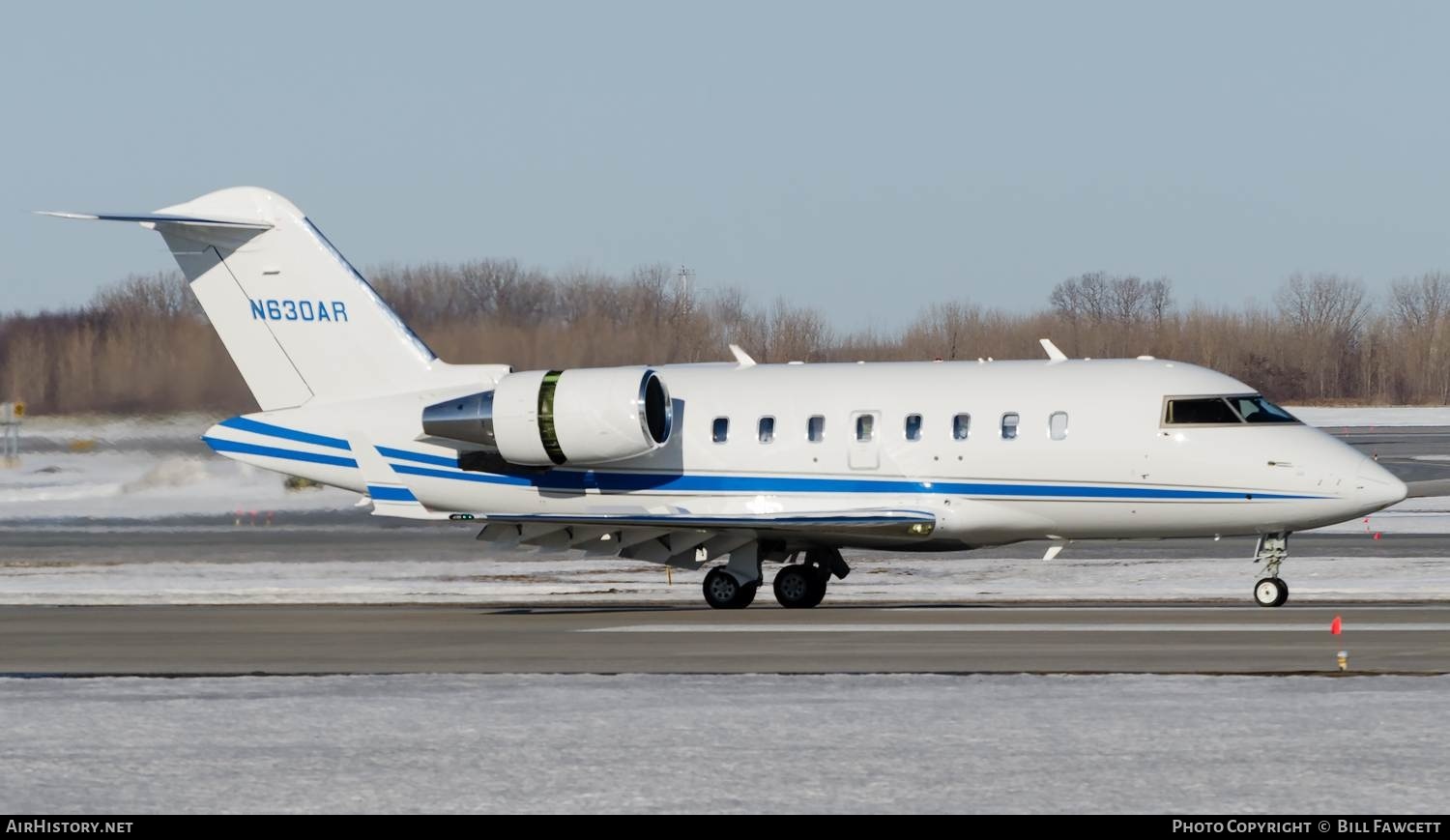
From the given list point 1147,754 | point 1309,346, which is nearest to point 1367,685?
point 1147,754

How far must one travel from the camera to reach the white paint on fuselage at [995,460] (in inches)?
936

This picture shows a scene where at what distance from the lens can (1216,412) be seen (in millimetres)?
24203

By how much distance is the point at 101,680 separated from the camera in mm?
16516

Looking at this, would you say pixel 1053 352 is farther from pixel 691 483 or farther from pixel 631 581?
pixel 631 581

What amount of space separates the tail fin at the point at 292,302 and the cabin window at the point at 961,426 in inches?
299

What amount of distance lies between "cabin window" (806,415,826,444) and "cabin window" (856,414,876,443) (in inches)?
18.6

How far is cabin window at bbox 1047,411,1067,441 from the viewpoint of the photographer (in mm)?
24359

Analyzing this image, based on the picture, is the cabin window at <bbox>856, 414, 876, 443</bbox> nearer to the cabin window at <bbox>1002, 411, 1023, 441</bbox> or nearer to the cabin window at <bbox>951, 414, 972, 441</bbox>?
the cabin window at <bbox>951, 414, 972, 441</bbox>

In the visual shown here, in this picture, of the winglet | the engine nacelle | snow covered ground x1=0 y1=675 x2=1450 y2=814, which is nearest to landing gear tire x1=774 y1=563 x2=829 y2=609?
the engine nacelle

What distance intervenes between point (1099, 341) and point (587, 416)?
1205 inches

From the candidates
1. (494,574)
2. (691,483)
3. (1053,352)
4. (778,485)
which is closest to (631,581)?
(494,574)
